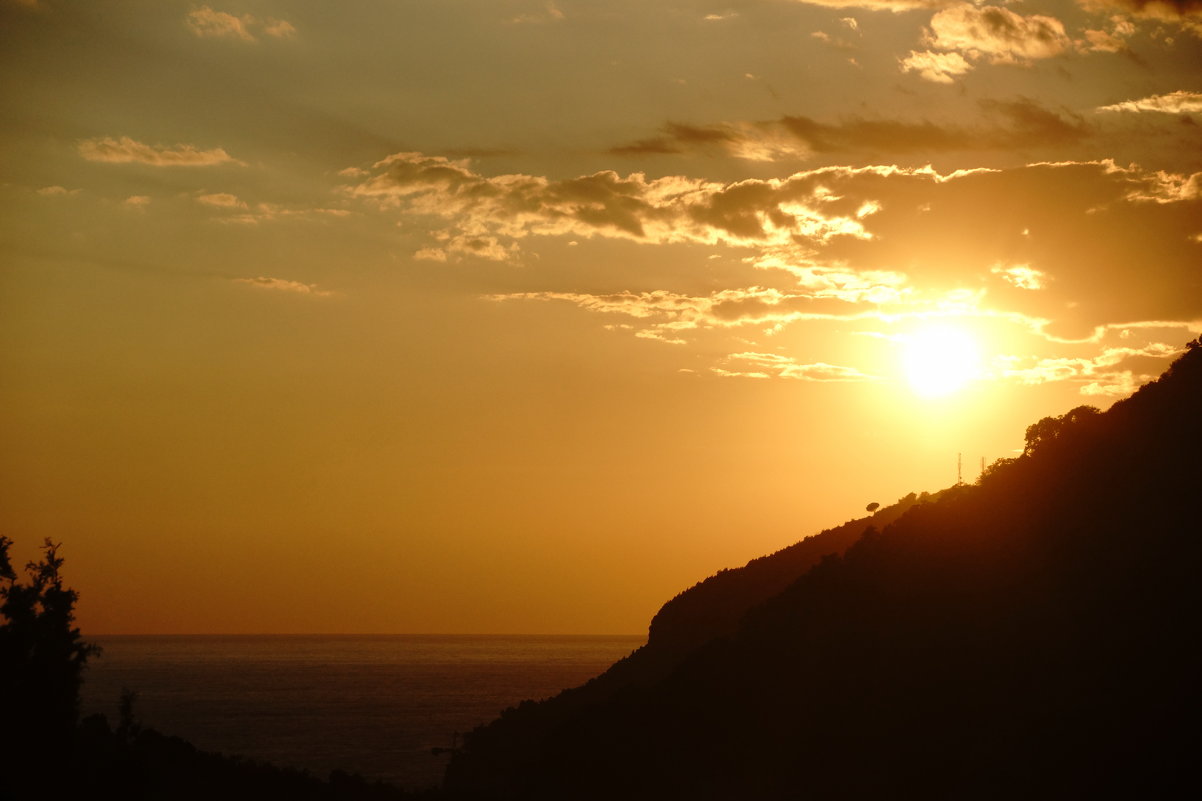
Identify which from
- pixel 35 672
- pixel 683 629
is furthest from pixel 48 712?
pixel 683 629

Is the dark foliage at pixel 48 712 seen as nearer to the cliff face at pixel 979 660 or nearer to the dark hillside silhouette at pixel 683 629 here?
the cliff face at pixel 979 660

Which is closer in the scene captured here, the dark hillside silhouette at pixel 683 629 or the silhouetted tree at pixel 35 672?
the silhouetted tree at pixel 35 672

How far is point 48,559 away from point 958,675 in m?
43.4

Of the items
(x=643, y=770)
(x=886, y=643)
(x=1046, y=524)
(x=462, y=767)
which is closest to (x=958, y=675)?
(x=886, y=643)

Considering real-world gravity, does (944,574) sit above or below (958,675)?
above

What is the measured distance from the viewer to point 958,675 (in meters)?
57.2

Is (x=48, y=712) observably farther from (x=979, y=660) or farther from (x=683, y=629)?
(x=683, y=629)

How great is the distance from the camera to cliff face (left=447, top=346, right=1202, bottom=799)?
49562 millimetres

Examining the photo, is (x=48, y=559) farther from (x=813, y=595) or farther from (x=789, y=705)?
(x=813, y=595)

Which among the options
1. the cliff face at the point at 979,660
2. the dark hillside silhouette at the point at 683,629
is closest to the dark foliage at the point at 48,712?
the cliff face at the point at 979,660

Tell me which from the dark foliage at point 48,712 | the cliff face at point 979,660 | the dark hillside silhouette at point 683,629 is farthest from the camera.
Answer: the dark hillside silhouette at point 683,629

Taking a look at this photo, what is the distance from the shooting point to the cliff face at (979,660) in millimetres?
49562

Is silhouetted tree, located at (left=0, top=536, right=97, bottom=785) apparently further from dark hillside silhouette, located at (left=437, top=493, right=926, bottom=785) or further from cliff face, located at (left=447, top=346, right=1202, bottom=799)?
dark hillside silhouette, located at (left=437, top=493, right=926, bottom=785)

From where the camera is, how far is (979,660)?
187 feet
